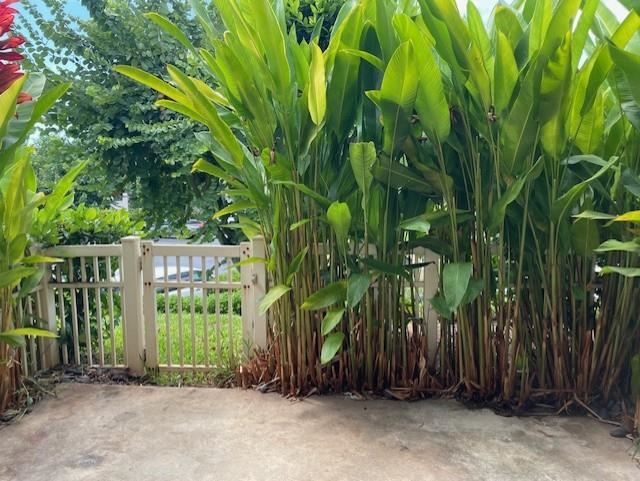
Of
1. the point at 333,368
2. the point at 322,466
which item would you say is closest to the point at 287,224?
the point at 333,368

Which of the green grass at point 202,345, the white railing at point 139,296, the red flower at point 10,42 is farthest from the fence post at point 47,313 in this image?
the red flower at point 10,42

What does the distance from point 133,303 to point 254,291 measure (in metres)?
0.69

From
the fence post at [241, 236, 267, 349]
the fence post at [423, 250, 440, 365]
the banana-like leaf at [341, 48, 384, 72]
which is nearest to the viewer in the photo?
the banana-like leaf at [341, 48, 384, 72]

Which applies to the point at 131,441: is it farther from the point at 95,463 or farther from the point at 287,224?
the point at 287,224

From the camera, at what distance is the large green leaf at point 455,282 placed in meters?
2.04

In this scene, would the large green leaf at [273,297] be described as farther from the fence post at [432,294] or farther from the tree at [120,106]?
the tree at [120,106]

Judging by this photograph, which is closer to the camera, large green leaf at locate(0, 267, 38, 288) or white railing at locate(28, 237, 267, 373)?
large green leaf at locate(0, 267, 38, 288)

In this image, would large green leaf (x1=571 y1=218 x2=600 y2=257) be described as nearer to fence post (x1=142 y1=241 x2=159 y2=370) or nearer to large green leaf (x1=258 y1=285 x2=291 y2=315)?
large green leaf (x1=258 y1=285 x2=291 y2=315)

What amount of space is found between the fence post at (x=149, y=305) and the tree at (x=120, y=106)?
1752 mm

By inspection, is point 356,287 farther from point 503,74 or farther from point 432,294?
point 503,74

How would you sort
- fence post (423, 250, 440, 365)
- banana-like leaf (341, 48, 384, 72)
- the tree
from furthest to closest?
the tree
fence post (423, 250, 440, 365)
banana-like leaf (341, 48, 384, 72)

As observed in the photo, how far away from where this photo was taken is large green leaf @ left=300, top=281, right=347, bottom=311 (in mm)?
2297

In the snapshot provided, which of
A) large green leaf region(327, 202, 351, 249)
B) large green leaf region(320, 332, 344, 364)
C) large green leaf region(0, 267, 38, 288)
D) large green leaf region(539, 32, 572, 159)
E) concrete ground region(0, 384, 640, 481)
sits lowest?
concrete ground region(0, 384, 640, 481)

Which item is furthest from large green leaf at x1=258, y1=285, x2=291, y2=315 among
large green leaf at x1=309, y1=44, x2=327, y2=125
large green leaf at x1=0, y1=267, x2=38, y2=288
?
large green leaf at x1=0, y1=267, x2=38, y2=288
